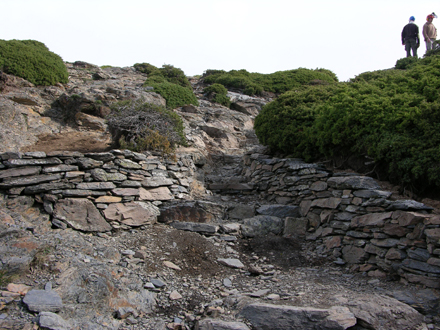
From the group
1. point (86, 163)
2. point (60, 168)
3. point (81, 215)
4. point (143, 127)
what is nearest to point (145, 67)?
point (143, 127)

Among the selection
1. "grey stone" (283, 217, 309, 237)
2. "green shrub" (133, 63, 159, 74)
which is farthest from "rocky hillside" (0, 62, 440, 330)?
"green shrub" (133, 63, 159, 74)

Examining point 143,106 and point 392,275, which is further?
point 143,106

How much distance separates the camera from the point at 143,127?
8.00 meters

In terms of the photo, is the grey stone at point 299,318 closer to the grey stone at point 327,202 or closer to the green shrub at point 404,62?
the grey stone at point 327,202

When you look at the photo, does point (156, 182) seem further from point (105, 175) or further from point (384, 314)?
point (384, 314)

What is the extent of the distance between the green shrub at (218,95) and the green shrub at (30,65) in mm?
6947

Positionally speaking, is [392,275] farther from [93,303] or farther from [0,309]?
[0,309]

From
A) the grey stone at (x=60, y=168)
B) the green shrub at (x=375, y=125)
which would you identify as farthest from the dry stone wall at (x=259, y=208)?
the green shrub at (x=375, y=125)

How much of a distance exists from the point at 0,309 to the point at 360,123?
6.68 m

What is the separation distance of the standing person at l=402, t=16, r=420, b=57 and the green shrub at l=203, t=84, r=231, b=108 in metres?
8.19

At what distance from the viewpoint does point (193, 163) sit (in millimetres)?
8391

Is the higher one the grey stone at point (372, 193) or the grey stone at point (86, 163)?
the grey stone at point (86, 163)

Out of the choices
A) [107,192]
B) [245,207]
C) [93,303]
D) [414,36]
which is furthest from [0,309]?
[414,36]

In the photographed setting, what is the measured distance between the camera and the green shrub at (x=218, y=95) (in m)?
16.0
